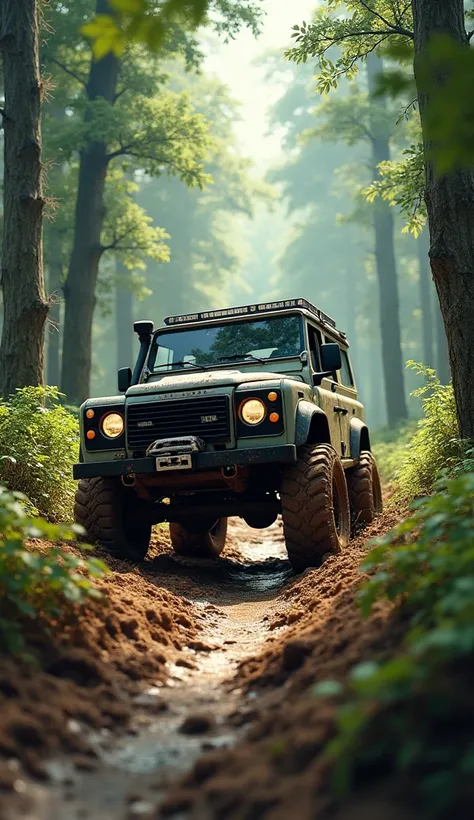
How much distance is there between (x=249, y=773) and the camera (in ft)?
8.92

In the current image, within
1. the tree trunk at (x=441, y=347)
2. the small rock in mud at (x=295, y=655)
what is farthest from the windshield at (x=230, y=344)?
the tree trunk at (x=441, y=347)

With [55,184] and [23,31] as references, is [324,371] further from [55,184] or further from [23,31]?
[55,184]

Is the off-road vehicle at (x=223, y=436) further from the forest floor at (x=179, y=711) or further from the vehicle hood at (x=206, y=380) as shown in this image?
the forest floor at (x=179, y=711)

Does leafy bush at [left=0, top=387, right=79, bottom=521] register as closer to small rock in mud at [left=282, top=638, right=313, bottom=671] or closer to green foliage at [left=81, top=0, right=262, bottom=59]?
small rock in mud at [left=282, top=638, right=313, bottom=671]

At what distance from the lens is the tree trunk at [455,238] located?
721 centimetres

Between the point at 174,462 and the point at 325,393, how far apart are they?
218 cm

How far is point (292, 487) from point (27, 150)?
18.9 ft

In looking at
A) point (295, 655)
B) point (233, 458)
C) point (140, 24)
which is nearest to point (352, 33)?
point (233, 458)

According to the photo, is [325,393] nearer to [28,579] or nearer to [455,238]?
[455,238]

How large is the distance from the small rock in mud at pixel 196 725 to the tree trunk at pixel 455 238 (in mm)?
4627

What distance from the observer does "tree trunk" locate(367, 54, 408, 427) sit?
23141mm

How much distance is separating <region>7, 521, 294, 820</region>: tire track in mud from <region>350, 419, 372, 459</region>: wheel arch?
310 cm

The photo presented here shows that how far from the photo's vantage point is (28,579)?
3611mm

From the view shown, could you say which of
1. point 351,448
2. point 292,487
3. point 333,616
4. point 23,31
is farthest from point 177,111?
point 333,616
